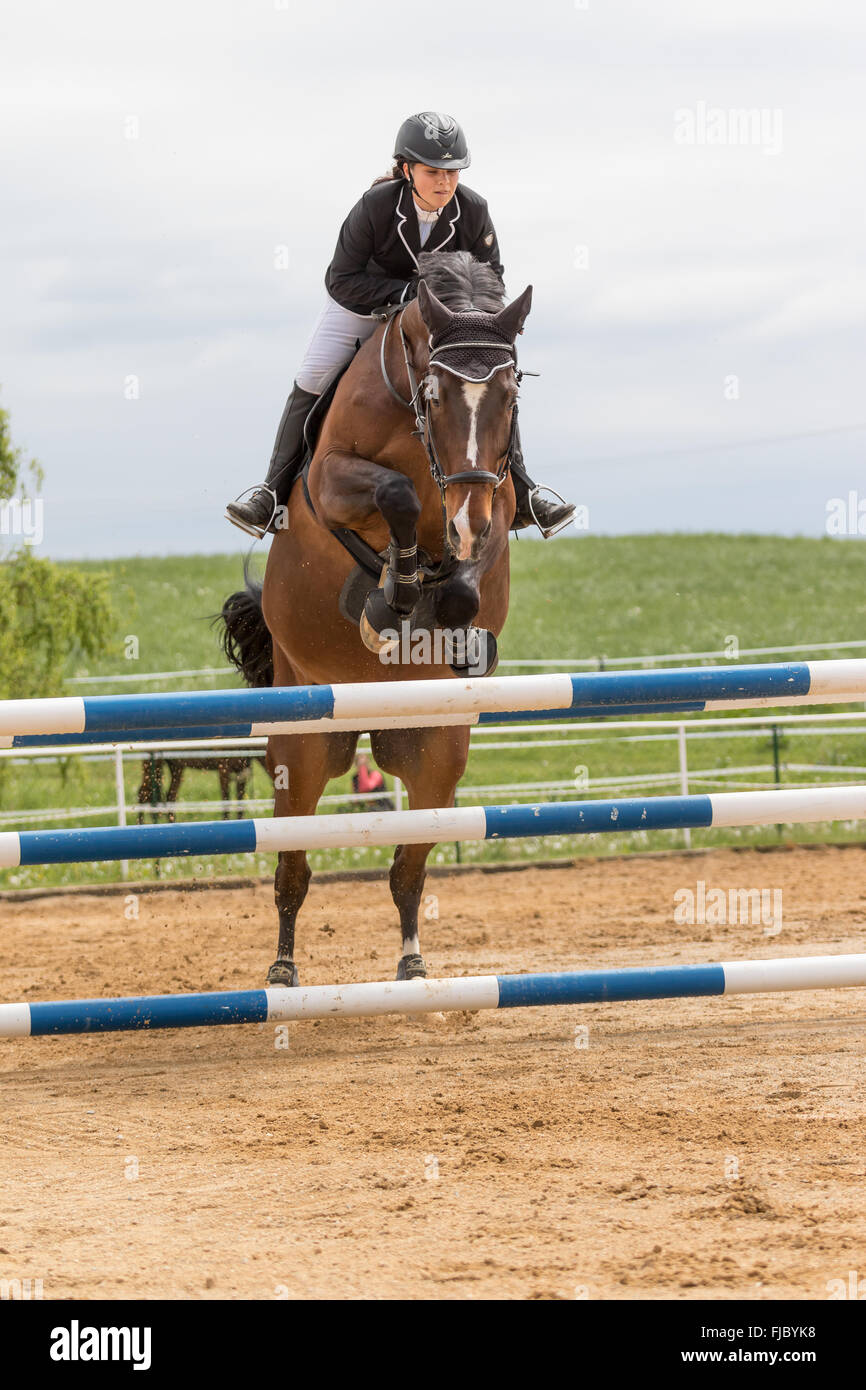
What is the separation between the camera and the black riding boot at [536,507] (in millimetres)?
5293


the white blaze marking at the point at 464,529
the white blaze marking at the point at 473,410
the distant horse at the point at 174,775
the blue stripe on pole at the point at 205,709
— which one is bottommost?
the distant horse at the point at 174,775

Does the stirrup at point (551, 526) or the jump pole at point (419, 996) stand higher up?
the stirrup at point (551, 526)

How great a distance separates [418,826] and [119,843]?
88 centimetres

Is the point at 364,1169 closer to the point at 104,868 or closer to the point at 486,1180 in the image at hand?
the point at 486,1180

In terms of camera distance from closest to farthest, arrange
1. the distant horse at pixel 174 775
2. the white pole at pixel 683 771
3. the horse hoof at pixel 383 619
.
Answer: the horse hoof at pixel 383 619 → the white pole at pixel 683 771 → the distant horse at pixel 174 775

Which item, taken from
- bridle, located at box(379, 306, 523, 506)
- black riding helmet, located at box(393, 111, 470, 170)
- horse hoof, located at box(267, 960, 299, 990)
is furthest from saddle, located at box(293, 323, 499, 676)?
horse hoof, located at box(267, 960, 299, 990)

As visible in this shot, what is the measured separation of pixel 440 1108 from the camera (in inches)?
153

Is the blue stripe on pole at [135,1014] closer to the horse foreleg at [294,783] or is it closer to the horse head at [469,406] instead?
the horse head at [469,406]

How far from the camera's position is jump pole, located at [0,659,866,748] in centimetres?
350

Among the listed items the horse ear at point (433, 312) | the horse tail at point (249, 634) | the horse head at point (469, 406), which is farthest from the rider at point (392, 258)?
the horse tail at point (249, 634)

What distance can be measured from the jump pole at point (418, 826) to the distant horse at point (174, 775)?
772 cm

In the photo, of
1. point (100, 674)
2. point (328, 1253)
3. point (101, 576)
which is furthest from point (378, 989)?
point (100, 674)

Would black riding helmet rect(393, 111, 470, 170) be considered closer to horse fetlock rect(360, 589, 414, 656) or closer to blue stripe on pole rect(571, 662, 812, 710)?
horse fetlock rect(360, 589, 414, 656)
